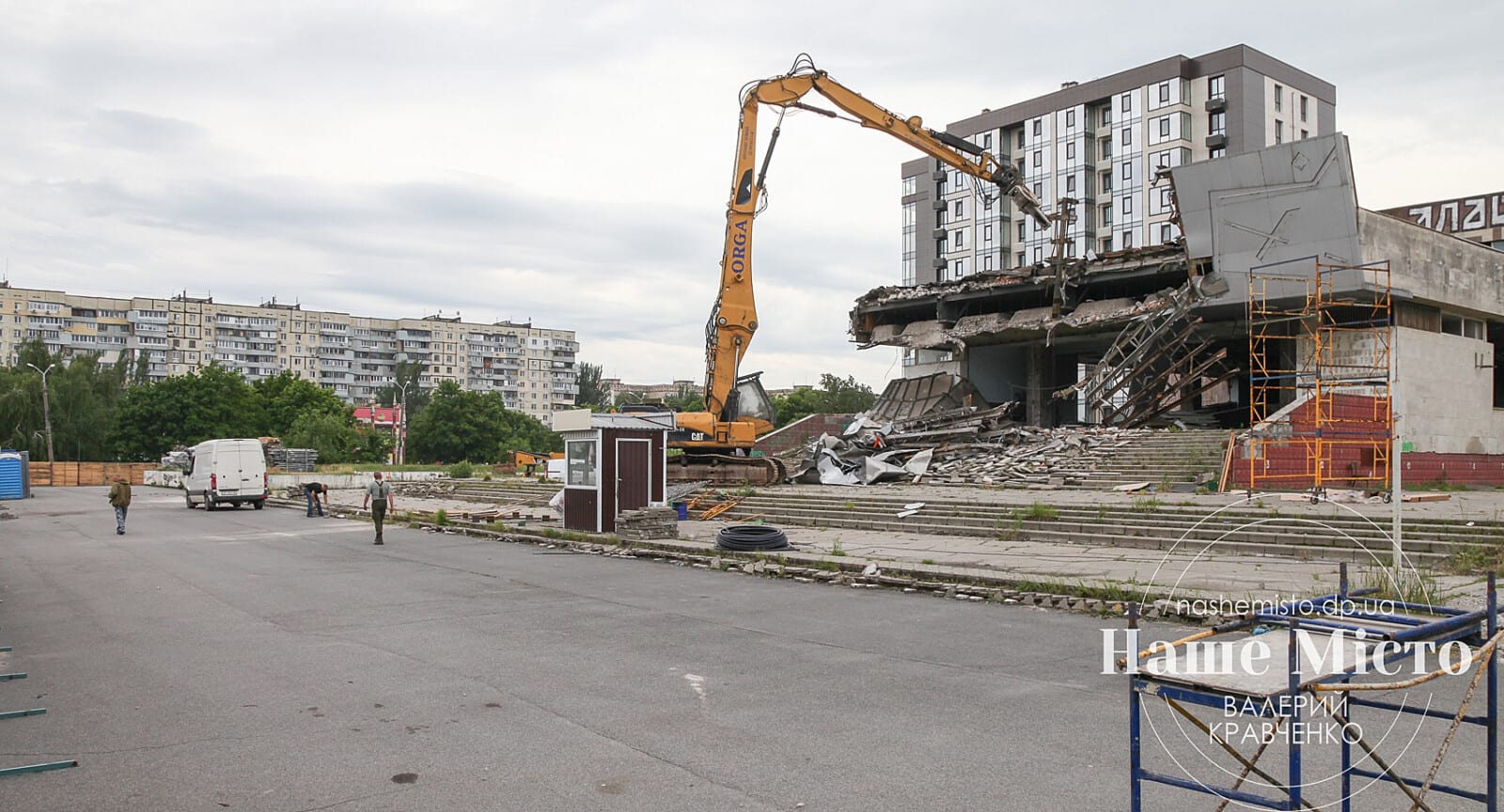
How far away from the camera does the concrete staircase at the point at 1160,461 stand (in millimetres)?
26125

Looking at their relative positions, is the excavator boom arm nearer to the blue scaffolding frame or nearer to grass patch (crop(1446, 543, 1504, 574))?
grass patch (crop(1446, 543, 1504, 574))

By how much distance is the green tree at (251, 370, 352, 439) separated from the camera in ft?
282

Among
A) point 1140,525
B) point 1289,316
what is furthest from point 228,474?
point 1289,316

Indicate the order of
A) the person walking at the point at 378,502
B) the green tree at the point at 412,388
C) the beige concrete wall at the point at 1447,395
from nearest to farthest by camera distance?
the person walking at the point at 378,502 → the beige concrete wall at the point at 1447,395 → the green tree at the point at 412,388

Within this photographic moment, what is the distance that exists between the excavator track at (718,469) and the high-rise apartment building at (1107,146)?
3516 cm

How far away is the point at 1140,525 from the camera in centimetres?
1827

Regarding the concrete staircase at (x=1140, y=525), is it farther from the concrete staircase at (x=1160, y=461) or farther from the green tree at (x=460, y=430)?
the green tree at (x=460, y=430)

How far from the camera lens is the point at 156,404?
78562 millimetres

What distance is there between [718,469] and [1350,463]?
16375 mm

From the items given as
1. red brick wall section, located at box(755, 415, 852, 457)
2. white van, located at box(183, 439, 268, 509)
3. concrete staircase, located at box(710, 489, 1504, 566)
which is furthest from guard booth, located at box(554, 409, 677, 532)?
red brick wall section, located at box(755, 415, 852, 457)

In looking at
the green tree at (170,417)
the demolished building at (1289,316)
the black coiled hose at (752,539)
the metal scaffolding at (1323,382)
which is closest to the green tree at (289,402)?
the green tree at (170,417)

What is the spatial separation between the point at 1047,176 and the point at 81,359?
78.1 metres

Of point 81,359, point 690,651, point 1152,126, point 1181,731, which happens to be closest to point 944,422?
point 690,651

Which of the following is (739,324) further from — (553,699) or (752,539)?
(553,699)
